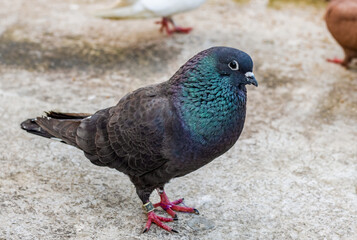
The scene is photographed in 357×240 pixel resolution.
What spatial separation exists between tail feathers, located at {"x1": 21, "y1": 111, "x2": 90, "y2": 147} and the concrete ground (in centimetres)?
37

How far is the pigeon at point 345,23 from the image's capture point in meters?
5.14

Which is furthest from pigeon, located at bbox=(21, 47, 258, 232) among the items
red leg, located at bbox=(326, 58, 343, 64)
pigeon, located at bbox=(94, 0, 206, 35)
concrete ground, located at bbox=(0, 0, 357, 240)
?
red leg, located at bbox=(326, 58, 343, 64)

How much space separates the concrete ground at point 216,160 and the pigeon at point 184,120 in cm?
46

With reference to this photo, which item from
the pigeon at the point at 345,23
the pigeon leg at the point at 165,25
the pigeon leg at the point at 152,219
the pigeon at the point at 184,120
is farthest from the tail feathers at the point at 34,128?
the pigeon at the point at 345,23

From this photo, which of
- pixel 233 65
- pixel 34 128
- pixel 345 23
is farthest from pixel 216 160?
pixel 345 23

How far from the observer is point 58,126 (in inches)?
134

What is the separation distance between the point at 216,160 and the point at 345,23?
231 centimetres

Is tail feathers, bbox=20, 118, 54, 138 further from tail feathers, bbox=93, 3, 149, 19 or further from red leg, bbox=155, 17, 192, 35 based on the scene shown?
red leg, bbox=155, 17, 192, 35

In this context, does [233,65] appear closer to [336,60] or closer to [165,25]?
[336,60]

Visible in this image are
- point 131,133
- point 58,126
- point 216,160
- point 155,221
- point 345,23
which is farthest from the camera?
point 345,23

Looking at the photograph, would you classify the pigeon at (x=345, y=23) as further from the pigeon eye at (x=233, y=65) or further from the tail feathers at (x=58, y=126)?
the tail feathers at (x=58, y=126)

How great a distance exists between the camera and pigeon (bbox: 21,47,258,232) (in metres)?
2.92

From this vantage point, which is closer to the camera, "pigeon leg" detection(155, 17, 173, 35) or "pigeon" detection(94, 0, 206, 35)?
"pigeon" detection(94, 0, 206, 35)

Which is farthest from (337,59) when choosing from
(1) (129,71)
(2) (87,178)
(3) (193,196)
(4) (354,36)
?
(2) (87,178)
